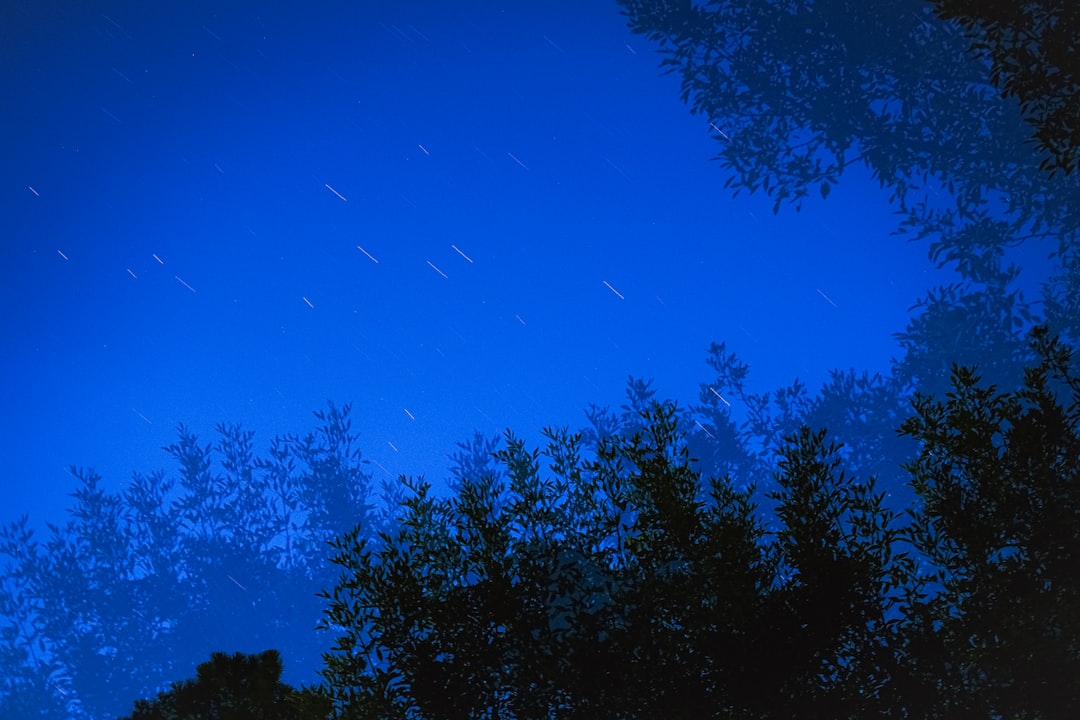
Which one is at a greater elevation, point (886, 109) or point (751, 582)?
point (886, 109)

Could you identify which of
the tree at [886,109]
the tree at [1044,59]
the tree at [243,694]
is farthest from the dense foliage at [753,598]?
the tree at [886,109]

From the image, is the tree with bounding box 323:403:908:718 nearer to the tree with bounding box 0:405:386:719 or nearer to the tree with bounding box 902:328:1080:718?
the tree with bounding box 902:328:1080:718

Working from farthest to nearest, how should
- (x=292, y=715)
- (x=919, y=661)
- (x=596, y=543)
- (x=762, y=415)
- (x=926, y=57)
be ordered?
1. (x=762, y=415)
2. (x=926, y=57)
3. (x=292, y=715)
4. (x=596, y=543)
5. (x=919, y=661)

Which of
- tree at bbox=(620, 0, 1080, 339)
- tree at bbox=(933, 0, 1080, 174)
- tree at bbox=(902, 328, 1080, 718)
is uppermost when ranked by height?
tree at bbox=(620, 0, 1080, 339)

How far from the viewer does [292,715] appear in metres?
11.1

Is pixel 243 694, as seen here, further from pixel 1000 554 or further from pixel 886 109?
pixel 886 109

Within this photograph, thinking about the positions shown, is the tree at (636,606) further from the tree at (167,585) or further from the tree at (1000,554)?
the tree at (167,585)

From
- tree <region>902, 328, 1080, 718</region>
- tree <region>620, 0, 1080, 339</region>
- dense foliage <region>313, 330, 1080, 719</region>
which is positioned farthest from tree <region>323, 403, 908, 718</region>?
tree <region>620, 0, 1080, 339</region>

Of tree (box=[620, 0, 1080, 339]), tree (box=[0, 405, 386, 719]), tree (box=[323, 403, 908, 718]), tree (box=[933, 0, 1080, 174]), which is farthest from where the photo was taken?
tree (box=[0, 405, 386, 719])

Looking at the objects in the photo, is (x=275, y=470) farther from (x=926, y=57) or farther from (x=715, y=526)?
(x=715, y=526)

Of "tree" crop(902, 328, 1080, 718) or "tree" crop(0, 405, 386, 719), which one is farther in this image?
"tree" crop(0, 405, 386, 719)

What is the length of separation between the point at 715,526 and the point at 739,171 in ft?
80.3

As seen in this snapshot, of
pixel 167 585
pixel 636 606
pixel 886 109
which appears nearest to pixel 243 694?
pixel 636 606

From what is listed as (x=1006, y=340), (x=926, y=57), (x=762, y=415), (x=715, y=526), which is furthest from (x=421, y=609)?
(x=762, y=415)
